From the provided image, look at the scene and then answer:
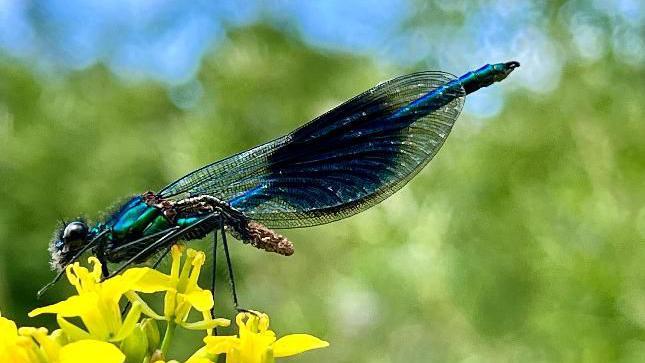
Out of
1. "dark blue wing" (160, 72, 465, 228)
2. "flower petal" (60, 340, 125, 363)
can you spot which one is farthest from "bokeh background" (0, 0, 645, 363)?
"flower petal" (60, 340, 125, 363)

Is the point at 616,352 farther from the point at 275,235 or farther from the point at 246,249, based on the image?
the point at 246,249

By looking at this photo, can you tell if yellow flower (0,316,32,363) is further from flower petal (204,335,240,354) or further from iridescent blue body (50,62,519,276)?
iridescent blue body (50,62,519,276)

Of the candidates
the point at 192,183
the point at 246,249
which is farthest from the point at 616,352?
the point at 246,249

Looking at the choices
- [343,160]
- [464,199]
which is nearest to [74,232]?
[343,160]

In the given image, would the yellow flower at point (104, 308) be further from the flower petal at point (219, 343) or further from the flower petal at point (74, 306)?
the flower petal at point (219, 343)

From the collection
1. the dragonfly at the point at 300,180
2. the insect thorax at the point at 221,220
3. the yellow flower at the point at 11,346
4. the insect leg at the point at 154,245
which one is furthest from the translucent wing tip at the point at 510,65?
the yellow flower at the point at 11,346
